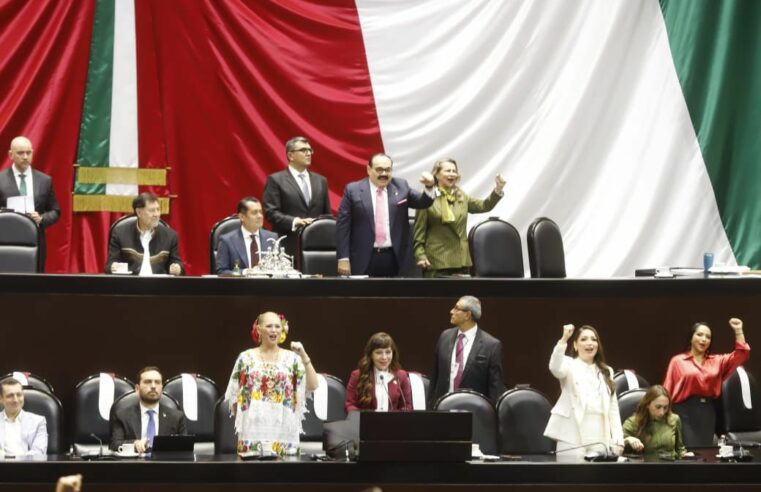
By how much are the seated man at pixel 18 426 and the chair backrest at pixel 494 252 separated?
2.83m

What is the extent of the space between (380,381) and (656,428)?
1472 millimetres

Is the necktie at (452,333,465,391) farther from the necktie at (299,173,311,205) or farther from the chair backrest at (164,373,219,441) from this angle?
the necktie at (299,173,311,205)

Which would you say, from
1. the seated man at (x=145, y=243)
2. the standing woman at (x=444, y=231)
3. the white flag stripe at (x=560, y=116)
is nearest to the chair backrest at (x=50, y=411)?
the seated man at (x=145, y=243)

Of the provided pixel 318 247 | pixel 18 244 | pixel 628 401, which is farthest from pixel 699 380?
pixel 18 244

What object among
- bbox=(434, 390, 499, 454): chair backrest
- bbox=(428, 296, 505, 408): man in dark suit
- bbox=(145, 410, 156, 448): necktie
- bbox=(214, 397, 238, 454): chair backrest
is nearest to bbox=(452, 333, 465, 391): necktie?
bbox=(428, 296, 505, 408): man in dark suit

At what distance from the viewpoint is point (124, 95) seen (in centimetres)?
1134

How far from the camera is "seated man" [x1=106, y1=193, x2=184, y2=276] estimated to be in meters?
9.05

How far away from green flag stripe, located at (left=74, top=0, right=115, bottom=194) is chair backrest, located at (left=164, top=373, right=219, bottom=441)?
3.34 m

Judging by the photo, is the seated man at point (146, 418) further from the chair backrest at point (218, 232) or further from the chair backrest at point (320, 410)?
the chair backrest at point (218, 232)

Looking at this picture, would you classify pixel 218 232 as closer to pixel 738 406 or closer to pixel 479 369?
pixel 479 369

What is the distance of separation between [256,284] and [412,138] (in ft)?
10.4

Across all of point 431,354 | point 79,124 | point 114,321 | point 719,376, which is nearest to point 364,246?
point 431,354

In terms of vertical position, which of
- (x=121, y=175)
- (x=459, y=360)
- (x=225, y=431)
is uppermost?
(x=121, y=175)

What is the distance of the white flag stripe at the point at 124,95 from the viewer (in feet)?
37.1
